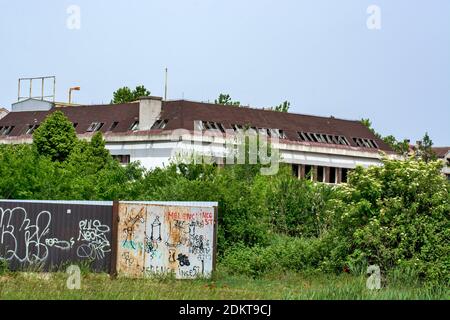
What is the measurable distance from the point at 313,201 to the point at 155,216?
881 inches

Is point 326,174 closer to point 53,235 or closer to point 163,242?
point 163,242

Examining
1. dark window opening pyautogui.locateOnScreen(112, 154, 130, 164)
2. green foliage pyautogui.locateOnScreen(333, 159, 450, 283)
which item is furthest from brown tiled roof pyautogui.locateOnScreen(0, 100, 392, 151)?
green foliage pyautogui.locateOnScreen(333, 159, 450, 283)

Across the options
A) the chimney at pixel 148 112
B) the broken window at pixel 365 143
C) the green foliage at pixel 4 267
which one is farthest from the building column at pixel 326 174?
the green foliage at pixel 4 267

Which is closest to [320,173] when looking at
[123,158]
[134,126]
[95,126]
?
[134,126]

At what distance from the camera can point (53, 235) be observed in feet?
108

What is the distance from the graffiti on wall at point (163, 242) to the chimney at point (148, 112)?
203 ft

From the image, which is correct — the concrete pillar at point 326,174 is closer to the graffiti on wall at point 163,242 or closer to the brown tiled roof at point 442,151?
the brown tiled roof at point 442,151

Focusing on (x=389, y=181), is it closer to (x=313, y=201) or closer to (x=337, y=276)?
(x=337, y=276)

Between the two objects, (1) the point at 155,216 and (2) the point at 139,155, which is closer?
(1) the point at 155,216

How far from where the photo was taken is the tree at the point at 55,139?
82.8 metres

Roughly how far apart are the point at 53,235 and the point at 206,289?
6359 millimetres

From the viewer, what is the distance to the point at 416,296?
2417 centimetres
